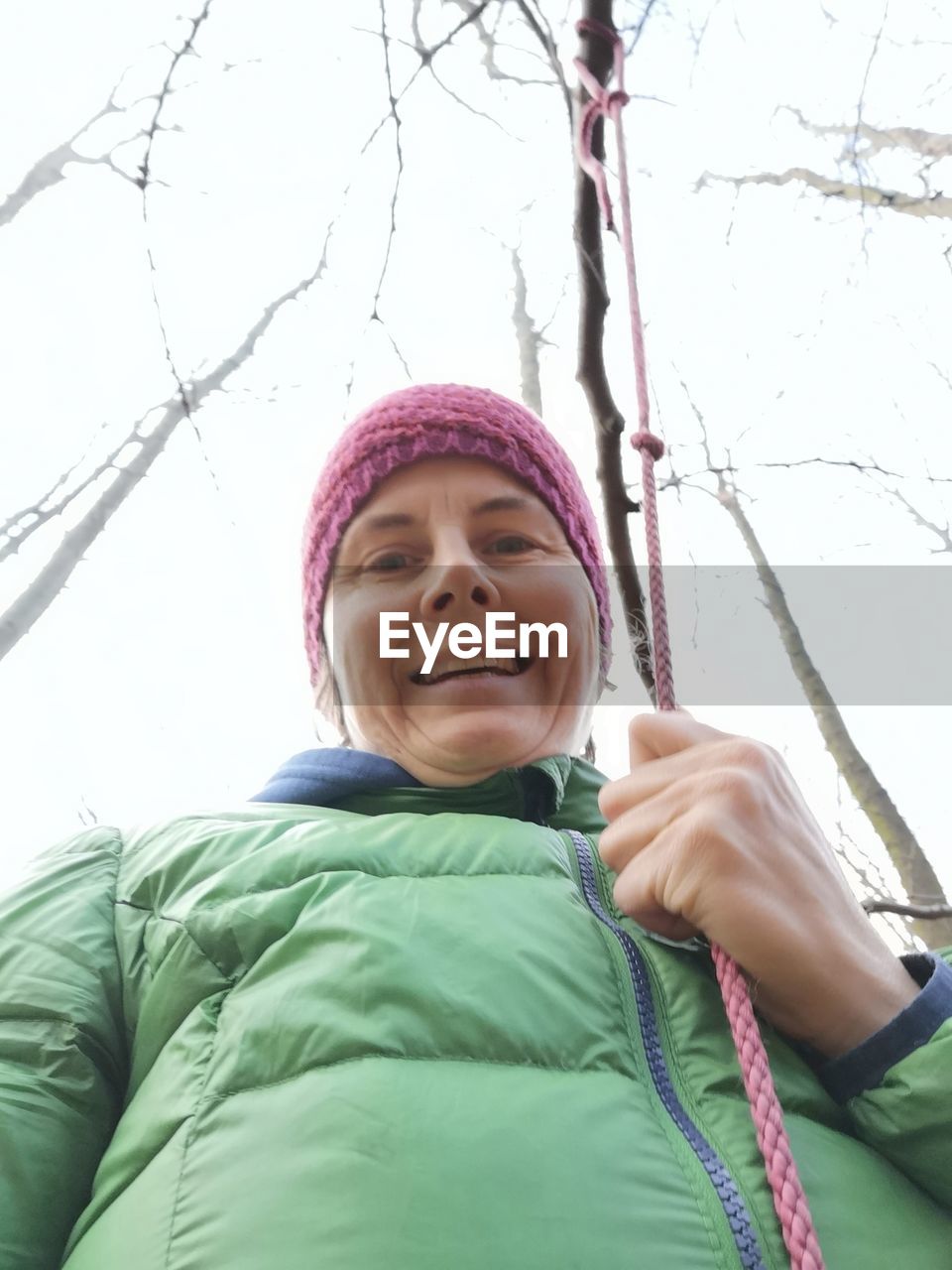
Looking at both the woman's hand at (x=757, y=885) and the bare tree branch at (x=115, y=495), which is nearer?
the woman's hand at (x=757, y=885)

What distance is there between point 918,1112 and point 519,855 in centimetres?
35

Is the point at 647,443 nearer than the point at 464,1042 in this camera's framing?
No

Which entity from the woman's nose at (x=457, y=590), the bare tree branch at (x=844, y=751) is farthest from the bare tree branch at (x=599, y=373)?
the woman's nose at (x=457, y=590)

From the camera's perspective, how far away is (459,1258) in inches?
18.5

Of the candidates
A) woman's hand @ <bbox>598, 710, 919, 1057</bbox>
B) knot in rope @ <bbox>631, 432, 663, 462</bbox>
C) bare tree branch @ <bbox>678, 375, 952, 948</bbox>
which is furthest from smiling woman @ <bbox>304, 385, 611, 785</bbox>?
bare tree branch @ <bbox>678, 375, 952, 948</bbox>

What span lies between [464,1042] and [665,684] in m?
0.39

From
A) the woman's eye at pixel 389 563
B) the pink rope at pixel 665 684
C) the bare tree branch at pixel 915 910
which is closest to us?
the pink rope at pixel 665 684

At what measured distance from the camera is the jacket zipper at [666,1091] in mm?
493

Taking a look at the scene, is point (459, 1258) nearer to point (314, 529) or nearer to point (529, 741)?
point (529, 741)

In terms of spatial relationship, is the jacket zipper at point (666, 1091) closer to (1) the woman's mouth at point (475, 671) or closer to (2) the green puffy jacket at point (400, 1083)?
(2) the green puffy jacket at point (400, 1083)

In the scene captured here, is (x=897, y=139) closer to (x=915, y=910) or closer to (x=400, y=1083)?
(x=915, y=910)

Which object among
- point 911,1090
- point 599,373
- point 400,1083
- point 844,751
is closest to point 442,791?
point 400,1083

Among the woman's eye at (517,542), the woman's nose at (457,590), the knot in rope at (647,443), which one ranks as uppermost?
the knot in rope at (647,443)

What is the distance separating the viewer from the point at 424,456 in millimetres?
1184
